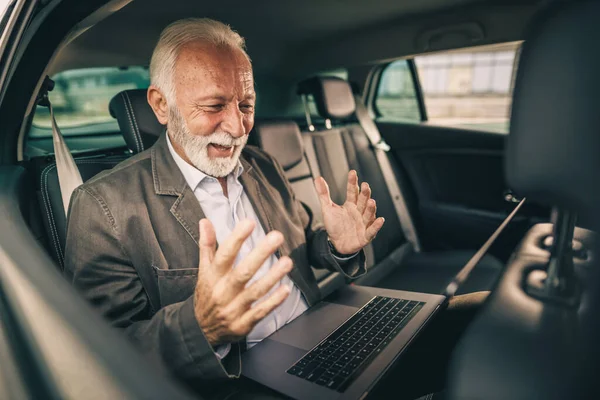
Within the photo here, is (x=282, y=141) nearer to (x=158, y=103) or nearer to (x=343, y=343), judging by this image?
(x=158, y=103)

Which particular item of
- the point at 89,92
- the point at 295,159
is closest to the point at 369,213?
the point at 295,159

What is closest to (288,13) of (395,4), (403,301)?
(395,4)

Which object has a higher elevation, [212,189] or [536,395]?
[212,189]

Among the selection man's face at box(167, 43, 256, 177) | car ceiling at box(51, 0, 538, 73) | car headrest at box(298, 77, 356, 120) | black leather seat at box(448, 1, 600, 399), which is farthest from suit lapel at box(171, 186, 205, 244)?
car headrest at box(298, 77, 356, 120)

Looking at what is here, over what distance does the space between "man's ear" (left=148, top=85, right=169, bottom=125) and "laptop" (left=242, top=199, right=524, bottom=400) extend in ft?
2.50

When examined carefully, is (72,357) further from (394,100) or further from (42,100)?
(394,100)

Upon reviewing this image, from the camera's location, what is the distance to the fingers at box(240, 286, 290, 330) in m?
0.74

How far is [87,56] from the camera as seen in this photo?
7.17 ft

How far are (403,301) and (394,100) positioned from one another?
2275mm

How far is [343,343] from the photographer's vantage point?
106 centimetres

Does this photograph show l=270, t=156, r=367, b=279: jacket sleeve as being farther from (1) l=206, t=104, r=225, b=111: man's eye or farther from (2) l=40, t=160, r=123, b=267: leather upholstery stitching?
(2) l=40, t=160, r=123, b=267: leather upholstery stitching

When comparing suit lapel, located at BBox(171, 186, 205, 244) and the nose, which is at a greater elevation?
the nose

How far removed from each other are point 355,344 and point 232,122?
74 cm

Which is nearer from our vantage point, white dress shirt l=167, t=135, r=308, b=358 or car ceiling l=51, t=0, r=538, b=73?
white dress shirt l=167, t=135, r=308, b=358
